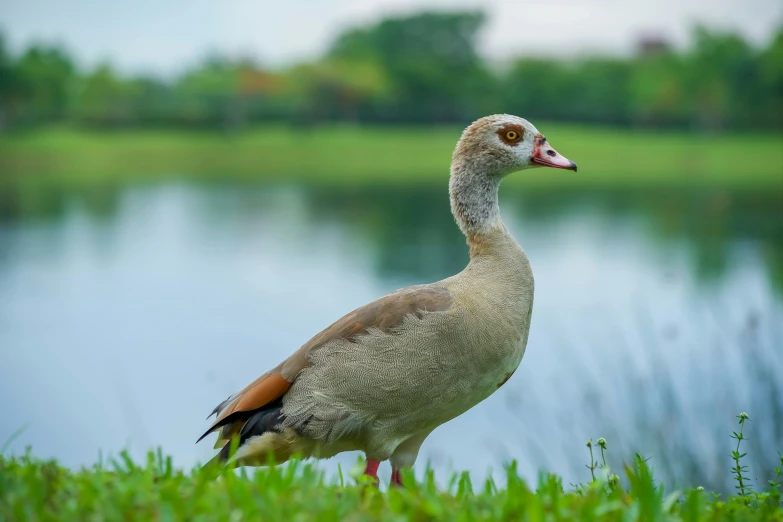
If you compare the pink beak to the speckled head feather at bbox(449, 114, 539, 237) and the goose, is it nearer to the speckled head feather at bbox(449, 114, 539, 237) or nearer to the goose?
the speckled head feather at bbox(449, 114, 539, 237)

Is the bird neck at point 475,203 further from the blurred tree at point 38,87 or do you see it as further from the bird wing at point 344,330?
the blurred tree at point 38,87

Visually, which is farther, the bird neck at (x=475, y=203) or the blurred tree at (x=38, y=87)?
the blurred tree at (x=38, y=87)

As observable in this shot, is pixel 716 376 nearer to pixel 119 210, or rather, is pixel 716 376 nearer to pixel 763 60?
pixel 763 60

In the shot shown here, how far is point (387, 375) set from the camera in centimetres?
315

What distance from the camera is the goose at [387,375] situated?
315 cm

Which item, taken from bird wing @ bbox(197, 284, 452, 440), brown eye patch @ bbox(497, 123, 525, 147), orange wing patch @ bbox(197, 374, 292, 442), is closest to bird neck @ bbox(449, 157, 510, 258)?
brown eye patch @ bbox(497, 123, 525, 147)

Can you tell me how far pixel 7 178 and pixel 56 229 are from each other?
5726 millimetres

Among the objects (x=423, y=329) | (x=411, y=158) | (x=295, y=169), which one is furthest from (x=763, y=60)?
(x=423, y=329)

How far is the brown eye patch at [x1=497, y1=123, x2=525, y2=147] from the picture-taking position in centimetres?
356

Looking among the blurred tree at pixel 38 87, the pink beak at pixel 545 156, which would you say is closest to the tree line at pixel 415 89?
the blurred tree at pixel 38 87

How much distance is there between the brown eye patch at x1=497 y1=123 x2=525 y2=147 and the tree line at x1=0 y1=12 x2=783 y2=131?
13.0 meters

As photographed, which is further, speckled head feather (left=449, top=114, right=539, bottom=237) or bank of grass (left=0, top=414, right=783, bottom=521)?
speckled head feather (left=449, top=114, right=539, bottom=237)

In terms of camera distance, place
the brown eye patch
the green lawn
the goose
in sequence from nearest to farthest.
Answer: the green lawn
the goose
the brown eye patch

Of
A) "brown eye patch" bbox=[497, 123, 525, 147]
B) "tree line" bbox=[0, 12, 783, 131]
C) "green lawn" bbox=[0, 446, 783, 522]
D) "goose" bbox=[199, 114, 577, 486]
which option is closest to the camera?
"green lawn" bbox=[0, 446, 783, 522]
